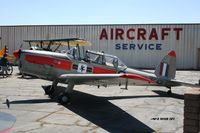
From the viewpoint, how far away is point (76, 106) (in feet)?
39.7

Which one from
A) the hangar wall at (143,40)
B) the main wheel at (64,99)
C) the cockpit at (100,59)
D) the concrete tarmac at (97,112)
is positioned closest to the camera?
the concrete tarmac at (97,112)

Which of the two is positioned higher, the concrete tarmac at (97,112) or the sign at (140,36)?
the sign at (140,36)

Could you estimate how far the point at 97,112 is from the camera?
440 inches

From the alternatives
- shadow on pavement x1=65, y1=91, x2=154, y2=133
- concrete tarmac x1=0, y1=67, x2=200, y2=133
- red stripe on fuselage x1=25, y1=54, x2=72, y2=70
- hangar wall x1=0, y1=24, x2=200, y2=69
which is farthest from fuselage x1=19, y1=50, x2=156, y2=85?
hangar wall x1=0, y1=24, x2=200, y2=69

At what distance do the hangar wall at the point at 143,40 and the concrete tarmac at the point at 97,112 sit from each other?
63.1ft

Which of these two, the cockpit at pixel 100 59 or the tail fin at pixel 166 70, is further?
the tail fin at pixel 166 70

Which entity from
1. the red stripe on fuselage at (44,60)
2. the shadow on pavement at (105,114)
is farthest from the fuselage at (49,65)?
the shadow on pavement at (105,114)

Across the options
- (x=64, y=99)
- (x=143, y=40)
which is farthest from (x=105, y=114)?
(x=143, y=40)

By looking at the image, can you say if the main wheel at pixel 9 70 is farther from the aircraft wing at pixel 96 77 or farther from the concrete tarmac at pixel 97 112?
the aircraft wing at pixel 96 77

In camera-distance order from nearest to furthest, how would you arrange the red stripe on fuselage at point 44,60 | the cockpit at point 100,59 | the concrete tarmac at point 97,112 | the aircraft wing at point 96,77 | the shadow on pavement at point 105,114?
the concrete tarmac at point 97,112, the shadow on pavement at point 105,114, the aircraft wing at point 96,77, the red stripe on fuselage at point 44,60, the cockpit at point 100,59

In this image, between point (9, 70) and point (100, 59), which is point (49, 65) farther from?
point (9, 70)

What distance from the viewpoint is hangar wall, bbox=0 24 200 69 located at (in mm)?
34500

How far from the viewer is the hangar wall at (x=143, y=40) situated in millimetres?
34500

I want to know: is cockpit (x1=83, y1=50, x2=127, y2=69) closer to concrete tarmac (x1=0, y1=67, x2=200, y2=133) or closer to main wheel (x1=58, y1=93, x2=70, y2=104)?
concrete tarmac (x1=0, y1=67, x2=200, y2=133)
